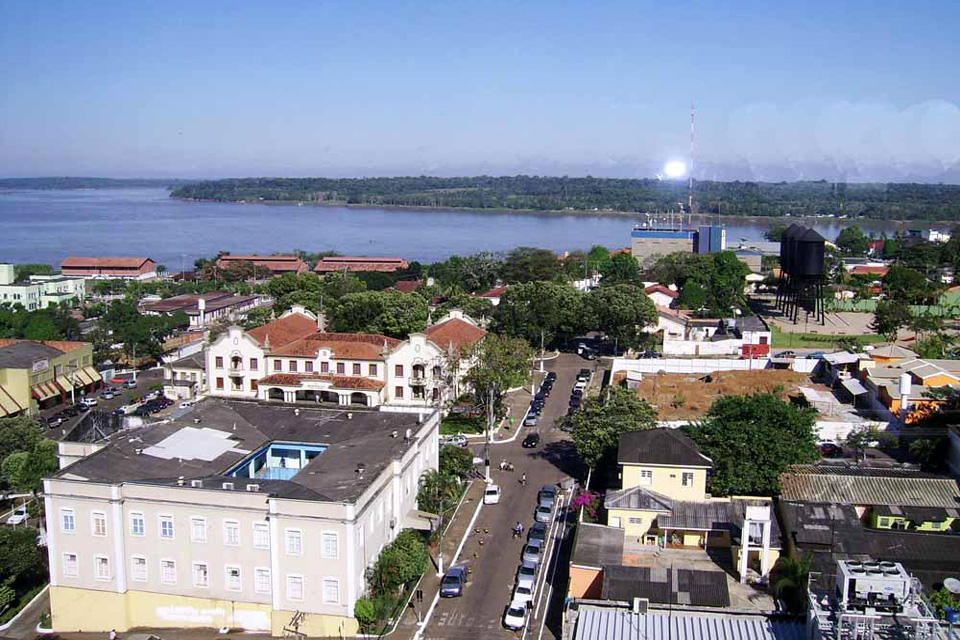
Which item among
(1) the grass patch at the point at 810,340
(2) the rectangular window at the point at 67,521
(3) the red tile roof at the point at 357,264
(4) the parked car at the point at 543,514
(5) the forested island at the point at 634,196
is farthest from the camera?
(5) the forested island at the point at 634,196

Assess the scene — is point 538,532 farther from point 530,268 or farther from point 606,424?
point 530,268

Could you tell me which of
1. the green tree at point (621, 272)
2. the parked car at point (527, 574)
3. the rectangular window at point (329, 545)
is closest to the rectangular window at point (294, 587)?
the rectangular window at point (329, 545)

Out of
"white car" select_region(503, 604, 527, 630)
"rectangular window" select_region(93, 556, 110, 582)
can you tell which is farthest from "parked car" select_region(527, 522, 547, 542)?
"rectangular window" select_region(93, 556, 110, 582)

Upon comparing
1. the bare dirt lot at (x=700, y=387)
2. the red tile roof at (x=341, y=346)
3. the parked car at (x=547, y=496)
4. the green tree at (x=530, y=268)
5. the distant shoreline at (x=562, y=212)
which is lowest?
the parked car at (x=547, y=496)

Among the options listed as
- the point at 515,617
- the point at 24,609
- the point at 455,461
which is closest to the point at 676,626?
the point at 515,617

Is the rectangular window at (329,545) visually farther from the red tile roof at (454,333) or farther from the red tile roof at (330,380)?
the red tile roof at (454,333)

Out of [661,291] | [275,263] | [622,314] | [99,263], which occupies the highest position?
[622,314]

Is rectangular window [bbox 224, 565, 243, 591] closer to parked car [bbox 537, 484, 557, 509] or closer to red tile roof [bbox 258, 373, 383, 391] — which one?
parked car [bbox 537, 484, 557, 509]
